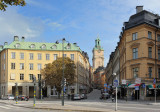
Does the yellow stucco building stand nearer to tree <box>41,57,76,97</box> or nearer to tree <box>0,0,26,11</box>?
tree <box>41,57,76,97</box>

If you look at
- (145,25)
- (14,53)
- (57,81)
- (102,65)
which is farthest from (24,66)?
(102,65)

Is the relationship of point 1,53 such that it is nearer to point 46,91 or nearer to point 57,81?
point 46,91

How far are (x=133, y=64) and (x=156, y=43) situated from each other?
5720mm

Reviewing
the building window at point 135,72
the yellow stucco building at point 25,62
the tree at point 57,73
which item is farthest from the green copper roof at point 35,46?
the building window at point 135,72

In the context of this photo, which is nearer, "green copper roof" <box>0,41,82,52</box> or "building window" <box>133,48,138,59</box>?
"building window" <box>133,48,138,59</box>

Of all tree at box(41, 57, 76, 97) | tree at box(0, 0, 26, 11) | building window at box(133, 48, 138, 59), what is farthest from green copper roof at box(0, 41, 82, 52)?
tree at box(0, 0, 26, 11)

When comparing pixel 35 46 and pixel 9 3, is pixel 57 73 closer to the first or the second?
pixel 35 46

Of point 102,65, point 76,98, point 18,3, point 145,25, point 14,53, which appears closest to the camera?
point 18,3

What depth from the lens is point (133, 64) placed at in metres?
42.6

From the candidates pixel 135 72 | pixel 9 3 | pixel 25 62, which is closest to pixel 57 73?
pixel 25 62

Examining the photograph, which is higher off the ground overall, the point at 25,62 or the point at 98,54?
the point at 98,54

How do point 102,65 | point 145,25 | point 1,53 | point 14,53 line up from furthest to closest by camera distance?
1. point 102,65
2. point 1,53
3. point 14,53
4. point 145,25

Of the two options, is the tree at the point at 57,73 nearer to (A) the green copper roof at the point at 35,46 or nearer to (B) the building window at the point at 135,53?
(A) the green copper roof at the point at 35,46

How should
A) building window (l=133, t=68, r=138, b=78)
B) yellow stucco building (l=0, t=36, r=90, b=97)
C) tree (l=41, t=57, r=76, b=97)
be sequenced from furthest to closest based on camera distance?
1. yellow stucco building (l=0, t=36, r=90, b=97)
2. tree (l=41, t=57, r=76, b=97)
3. building window (l=133, t=68, r=138, b=78)
